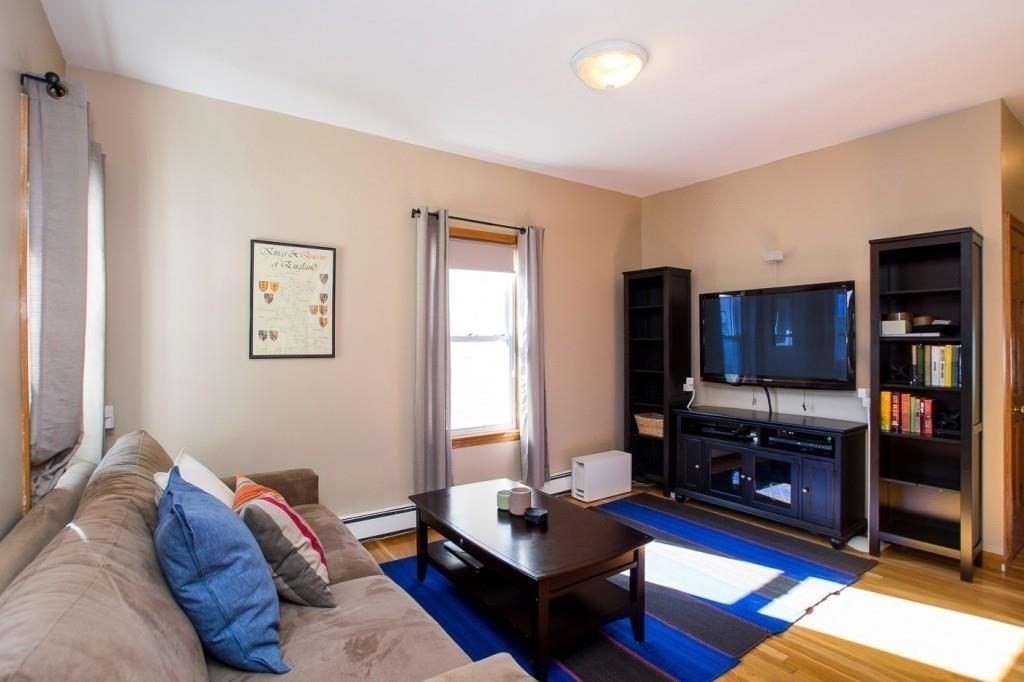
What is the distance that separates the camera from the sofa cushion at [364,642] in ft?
4.49

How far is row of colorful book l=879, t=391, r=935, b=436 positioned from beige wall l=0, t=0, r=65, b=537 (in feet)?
13.6

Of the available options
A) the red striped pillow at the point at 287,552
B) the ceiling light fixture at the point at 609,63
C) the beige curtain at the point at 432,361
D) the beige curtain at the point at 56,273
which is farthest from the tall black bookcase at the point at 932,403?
the beige curtain at the point at 56,273

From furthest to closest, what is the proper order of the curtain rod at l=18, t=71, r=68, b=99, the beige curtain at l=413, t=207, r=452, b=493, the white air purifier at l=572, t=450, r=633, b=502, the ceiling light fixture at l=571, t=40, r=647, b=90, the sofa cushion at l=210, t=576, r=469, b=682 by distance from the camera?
the white air purifier at l=572, t=450, r=633, b=502
the beige curtain at l=413, t=207, r=452, b=493
the ceiling light fixture at l=571, t=40, r=647, b=90
the curtain rod at l=18, t=71, r=68, b=99
the sofa cushion at l=210, t=576, r=469, b=682

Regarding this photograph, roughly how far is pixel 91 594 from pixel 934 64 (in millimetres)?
3841

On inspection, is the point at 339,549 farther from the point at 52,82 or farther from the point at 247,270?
the point at 52,82

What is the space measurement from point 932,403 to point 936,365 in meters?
0.23

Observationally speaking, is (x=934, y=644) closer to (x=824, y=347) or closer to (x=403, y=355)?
(x=824, y=347)

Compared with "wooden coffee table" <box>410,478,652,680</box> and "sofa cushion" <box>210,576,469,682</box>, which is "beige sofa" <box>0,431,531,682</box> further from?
"wooden coffee table" <box>410,478,652,680</box>

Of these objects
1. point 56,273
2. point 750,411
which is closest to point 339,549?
point 56,273

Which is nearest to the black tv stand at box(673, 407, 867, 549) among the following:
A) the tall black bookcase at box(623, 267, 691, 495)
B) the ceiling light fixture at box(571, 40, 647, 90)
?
the tall black bookcase at box(623, 267, 691, 495)

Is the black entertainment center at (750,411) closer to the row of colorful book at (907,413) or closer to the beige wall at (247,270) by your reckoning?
the row of colorful book at (907,413)

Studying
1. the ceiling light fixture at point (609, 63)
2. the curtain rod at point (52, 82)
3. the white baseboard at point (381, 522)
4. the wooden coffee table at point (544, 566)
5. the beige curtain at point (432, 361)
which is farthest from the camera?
the beige curtain at point (432, 361)

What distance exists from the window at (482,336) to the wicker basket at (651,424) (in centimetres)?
121

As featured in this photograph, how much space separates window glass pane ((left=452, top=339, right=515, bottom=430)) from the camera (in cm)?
394
